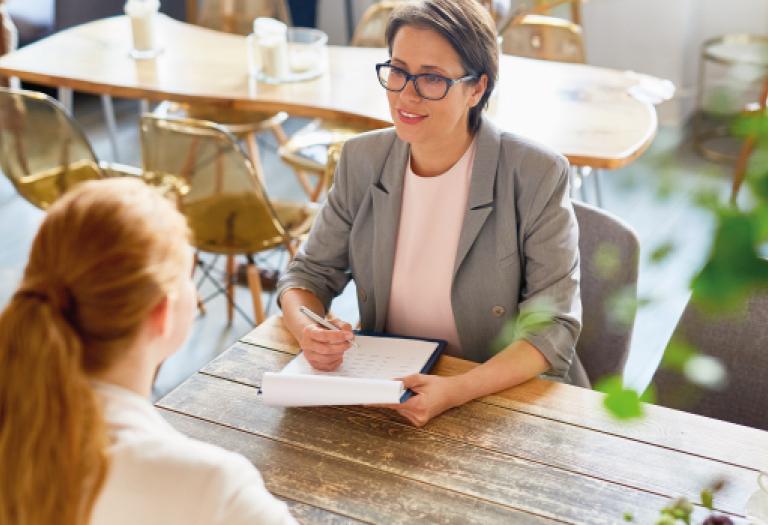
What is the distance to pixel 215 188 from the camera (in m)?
2.95

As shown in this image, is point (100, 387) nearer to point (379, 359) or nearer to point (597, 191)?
point (379, 359)

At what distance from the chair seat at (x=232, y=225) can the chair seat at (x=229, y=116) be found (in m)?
0.85

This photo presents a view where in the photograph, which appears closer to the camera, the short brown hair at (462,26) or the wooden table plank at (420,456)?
the wooden table plank at (420,456)

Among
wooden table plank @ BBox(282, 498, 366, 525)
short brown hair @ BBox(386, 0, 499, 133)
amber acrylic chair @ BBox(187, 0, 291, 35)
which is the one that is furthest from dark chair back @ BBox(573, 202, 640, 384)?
amber acrylic chair @ BBox(187, 0, 291, 35)

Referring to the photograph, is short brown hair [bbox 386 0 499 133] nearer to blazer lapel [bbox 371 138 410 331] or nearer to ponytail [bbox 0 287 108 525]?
blazer lapel [bbox 371 138 410 331]

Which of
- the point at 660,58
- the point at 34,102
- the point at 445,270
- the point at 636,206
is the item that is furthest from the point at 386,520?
the point at 660,58

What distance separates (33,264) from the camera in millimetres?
1023

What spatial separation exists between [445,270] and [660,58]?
3.49 metres

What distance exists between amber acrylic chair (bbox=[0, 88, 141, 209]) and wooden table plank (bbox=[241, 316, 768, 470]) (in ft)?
5.79

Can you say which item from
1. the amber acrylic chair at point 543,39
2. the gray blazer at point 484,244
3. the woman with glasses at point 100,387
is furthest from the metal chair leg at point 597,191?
the woman with glasses at point 100,387

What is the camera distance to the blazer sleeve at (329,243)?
1945mm

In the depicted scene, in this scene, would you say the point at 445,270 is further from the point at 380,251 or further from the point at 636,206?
the point at 636,206

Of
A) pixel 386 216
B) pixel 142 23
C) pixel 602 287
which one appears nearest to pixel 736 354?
pixel 602 287

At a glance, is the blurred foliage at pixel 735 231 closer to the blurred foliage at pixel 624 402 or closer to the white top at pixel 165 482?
the blurred foliage at pixel 624 402
